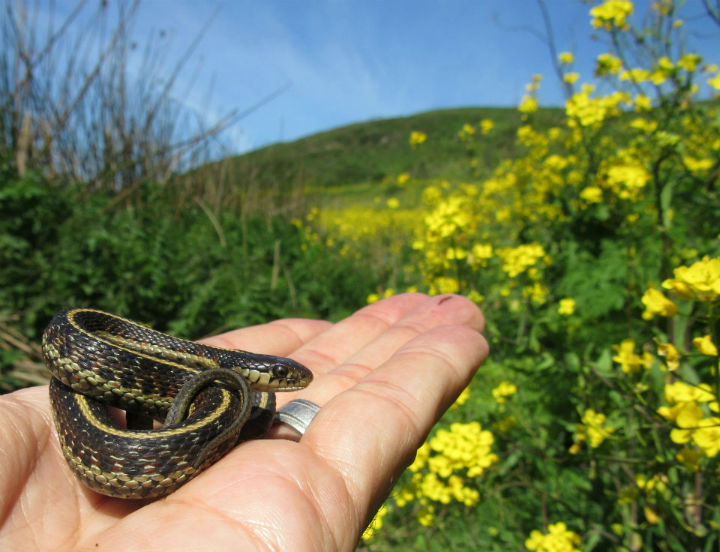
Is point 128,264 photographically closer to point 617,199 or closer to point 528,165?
point 617,199

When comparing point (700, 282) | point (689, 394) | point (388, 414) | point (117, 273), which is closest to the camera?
point (700, 282)

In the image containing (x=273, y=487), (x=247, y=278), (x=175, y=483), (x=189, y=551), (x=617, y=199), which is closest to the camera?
(x=189, y=551)

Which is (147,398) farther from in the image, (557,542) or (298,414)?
(557,542)

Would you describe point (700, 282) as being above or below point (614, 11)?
below

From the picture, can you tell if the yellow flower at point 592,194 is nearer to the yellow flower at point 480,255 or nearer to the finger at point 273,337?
the yellow flower at point 480,255

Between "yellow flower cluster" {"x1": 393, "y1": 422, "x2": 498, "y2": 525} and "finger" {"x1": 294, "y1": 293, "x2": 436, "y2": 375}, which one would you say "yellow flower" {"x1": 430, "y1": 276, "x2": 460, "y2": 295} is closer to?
"finger" {"x1": 294, "y1": 293, "x2": 436, "y2": 375}

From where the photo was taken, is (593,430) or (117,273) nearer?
(593,430)

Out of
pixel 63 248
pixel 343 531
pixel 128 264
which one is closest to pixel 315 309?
pixel 128 264

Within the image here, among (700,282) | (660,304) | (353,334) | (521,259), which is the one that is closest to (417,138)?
(521,259)
